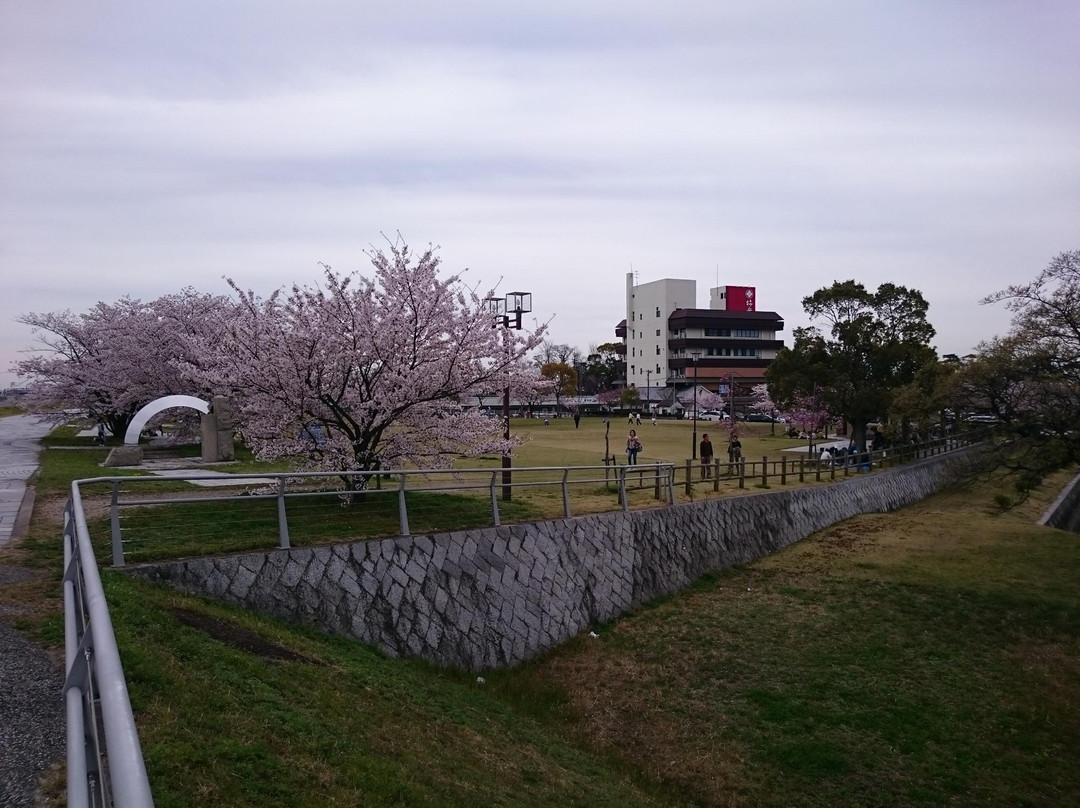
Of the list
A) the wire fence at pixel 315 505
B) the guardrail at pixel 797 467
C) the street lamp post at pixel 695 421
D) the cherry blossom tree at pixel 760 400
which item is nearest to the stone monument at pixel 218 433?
the wire fence at pixel 315 505

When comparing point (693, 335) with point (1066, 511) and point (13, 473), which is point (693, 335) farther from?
point (13, 473)

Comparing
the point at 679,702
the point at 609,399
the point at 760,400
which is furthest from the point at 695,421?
the point at 609,399

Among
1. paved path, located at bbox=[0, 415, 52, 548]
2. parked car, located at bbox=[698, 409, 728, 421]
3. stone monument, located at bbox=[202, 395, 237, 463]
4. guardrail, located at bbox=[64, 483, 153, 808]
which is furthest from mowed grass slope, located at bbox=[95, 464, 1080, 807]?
parked car, located at bbox=[698, 409, 728, 421]

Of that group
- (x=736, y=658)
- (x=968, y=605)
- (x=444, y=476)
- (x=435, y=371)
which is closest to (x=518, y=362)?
(x=435, y=371)

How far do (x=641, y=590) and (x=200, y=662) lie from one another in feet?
36.1

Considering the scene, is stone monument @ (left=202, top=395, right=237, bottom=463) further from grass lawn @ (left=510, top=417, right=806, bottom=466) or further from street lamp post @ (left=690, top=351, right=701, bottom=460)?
street lamp post @ (left=690, top=351, right=701, bottom=460)

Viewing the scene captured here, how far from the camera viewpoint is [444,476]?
19094 millimetres

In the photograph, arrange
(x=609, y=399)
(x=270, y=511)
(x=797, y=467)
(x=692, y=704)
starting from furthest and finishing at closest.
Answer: (x=609, y=399) < (x=797, y=467) < (x=270, y=511) < (x=692, y=704)

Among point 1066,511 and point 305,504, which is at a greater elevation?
point 305,504

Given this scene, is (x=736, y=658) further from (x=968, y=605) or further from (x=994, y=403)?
(x=994, y=403)

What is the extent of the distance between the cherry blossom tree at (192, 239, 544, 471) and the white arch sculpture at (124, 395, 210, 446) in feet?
32.4

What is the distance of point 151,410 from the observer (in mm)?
25125

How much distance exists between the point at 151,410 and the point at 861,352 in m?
30.3

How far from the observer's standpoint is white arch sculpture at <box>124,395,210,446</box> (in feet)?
80.3
